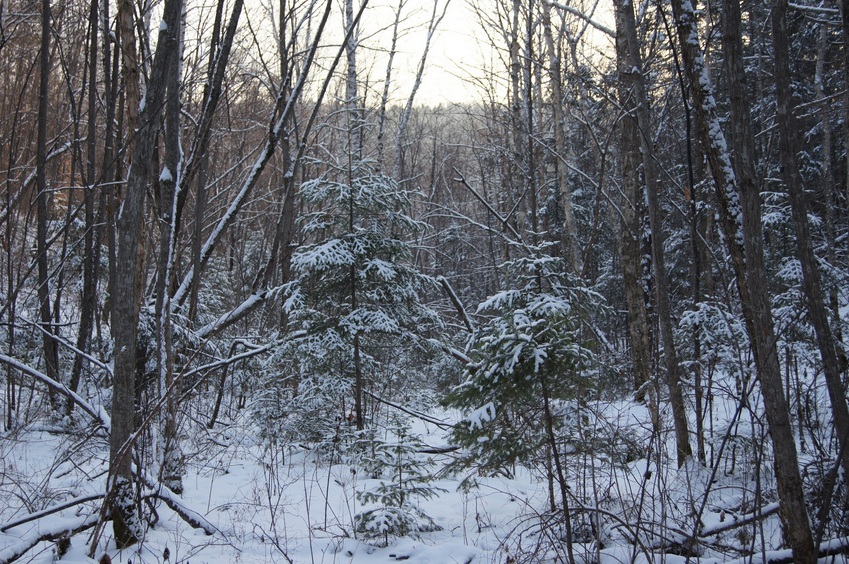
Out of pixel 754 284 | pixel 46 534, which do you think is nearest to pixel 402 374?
pixel 46 534

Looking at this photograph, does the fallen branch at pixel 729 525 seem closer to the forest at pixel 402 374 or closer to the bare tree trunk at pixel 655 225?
the forest at pixel 402 374

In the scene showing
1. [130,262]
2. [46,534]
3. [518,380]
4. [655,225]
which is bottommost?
[46,534]

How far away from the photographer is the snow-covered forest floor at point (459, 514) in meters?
3.26

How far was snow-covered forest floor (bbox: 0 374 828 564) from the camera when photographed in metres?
3.26

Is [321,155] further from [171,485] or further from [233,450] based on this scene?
[171,485]

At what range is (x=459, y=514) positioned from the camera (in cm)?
507

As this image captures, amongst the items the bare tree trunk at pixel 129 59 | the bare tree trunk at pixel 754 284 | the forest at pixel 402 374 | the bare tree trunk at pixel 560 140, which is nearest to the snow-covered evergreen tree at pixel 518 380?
the forest at pixel 402 374

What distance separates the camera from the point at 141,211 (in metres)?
3.51

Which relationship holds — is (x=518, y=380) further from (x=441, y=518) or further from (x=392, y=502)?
(x=441, y=518)

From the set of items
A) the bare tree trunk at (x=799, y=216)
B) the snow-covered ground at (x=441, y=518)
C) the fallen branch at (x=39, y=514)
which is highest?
the bare tree trunk at (x=799, y=216)

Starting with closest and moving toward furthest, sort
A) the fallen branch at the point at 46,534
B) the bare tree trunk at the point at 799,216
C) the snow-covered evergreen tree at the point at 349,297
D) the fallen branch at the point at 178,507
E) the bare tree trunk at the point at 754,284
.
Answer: the bare tree trunk at the point at 754,284, the bare tree trunk at the point at 799,216, the fallen branch at the point at 46,534, the fallen branch at the point at 178,507, the snow-covered evergreen tree at the point at 349,297

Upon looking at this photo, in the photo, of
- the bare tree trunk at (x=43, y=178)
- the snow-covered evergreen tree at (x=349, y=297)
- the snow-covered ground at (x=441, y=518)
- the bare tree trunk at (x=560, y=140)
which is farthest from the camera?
the bare tree trunk at (x=560, y=140)

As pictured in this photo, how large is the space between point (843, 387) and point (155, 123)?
4.31 m

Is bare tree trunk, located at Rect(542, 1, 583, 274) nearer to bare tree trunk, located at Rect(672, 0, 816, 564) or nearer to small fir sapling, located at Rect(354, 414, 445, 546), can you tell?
small fir sapling, located at Rect(354, 414, 445, 546)
